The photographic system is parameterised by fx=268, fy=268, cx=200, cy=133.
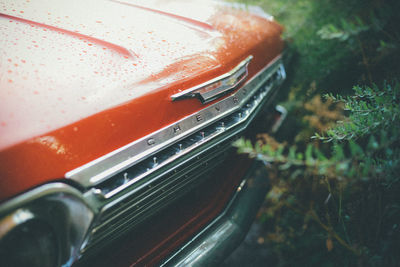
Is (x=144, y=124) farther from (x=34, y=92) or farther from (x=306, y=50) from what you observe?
(x=306, y=50)

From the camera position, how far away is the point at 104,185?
0.97 meters

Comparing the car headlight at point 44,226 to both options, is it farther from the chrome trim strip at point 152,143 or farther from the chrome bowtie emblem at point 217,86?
the chrome bowtie emblem at point 217,86

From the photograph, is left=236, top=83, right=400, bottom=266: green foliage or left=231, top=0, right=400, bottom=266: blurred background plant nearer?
left=236, top=83, right=400, bottom=266: green foliage

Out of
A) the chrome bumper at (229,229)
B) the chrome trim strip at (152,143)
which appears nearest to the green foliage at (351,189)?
the chrome bumper at (229,229)

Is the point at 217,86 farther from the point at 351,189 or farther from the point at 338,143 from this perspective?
the point at 351,189

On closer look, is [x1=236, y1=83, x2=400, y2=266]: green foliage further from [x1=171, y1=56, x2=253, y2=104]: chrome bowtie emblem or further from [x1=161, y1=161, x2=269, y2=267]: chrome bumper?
[x1=171, y1=56, x2=253, y2=104]: chrome bowtie emblem

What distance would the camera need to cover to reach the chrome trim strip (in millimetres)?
923

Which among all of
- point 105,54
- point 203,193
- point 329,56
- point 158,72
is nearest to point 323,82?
point 329,56

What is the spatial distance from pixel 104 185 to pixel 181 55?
68cm

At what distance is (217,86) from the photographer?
4.19ft

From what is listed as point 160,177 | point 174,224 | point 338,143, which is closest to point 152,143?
point 160,177

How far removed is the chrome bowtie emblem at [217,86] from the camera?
1.18m

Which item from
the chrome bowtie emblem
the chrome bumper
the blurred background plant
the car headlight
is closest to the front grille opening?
the chrome bumper

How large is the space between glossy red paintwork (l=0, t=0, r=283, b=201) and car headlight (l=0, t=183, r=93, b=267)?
5cm
